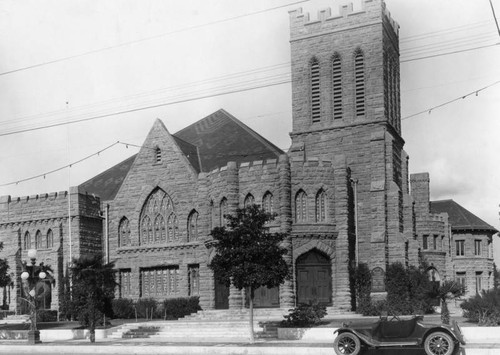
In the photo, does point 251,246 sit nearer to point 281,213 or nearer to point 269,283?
point 269,283

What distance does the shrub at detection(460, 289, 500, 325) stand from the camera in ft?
85.6

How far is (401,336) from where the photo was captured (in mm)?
20422

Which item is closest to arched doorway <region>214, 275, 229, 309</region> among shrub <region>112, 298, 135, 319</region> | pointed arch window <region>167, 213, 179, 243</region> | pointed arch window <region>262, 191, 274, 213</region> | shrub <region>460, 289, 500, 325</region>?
pointed arch window <region>262, 191, 274, 213</region>

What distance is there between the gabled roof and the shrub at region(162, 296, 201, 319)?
8053 mm

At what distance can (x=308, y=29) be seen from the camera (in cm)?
4347

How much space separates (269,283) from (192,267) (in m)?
16.7

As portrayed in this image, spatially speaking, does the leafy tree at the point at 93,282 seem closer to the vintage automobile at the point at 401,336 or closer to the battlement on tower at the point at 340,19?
the vintage automobile at the point at 401,336

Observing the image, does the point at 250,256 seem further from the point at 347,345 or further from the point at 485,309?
the point at 485,309

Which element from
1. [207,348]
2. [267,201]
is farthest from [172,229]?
[207,348]

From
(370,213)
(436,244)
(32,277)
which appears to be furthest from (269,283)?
(436,244)

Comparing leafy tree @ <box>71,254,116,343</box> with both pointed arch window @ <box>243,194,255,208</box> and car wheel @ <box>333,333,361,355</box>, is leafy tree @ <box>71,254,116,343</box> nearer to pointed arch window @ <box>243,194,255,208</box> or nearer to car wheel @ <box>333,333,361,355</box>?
pointed arch window @ <box>243,194,255,208</box>

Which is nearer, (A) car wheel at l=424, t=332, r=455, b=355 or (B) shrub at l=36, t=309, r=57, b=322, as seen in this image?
(A) car wheel at l=424, t=332, r=455, b=355

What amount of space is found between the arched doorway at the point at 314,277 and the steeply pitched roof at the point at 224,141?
9.75m

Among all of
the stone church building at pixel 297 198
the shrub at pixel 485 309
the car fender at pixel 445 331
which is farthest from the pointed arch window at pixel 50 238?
the car fender at pixel 445 331
